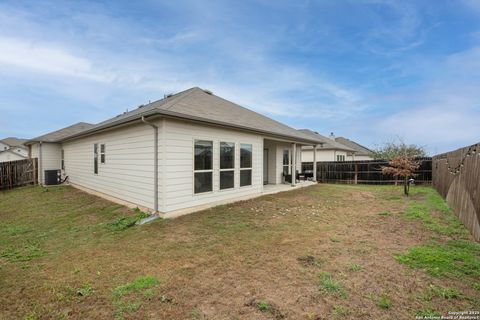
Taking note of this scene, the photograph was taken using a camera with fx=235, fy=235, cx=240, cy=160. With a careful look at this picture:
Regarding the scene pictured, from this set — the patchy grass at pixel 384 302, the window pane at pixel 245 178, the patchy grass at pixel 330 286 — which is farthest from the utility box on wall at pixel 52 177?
the patchy grass at pixel 384 302

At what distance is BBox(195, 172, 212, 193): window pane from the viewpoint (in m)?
7.47

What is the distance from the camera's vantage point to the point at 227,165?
8.52 metres

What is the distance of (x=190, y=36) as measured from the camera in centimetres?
1198

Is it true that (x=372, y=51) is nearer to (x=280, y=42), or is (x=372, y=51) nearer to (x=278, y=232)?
(x=280, y=42)

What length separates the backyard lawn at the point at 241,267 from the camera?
2771mm

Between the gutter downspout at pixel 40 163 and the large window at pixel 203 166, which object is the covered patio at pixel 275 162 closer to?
the large window at pixel 203 166

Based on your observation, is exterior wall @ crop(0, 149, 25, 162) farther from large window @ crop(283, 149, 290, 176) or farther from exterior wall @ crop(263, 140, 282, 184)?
large window @ crop(283, 149, 290, 176)

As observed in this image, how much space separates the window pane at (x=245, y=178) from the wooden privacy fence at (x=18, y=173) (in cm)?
1539

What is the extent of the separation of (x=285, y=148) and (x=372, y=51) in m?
6.87

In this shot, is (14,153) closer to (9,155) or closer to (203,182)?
(9,155)

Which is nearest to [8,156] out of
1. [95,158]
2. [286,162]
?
[95,158]

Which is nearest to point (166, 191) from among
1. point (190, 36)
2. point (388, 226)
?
point (388, 226)

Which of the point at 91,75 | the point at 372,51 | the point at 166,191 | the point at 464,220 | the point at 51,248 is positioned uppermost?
the point at 372,51

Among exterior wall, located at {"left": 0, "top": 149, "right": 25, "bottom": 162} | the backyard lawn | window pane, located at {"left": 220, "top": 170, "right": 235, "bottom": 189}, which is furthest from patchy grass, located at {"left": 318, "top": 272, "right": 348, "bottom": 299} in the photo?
exterior wall, located at {"left": 0, "top": 149, "right": 25, "bottom": 162}
